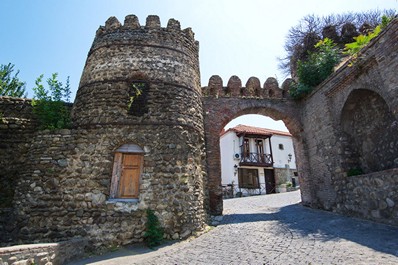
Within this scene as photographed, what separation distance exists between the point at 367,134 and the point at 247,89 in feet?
15.1

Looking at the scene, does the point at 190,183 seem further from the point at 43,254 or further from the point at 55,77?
the point at 55,77

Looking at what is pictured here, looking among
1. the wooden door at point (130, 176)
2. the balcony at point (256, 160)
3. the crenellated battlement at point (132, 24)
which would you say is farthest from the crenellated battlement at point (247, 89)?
the balcony at point (256, 160)

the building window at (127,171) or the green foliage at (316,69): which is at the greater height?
the green foliage at (316,69)

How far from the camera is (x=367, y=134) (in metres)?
7.37

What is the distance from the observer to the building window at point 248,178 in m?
22.6

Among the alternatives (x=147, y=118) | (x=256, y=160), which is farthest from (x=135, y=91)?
(x=256, y=160)

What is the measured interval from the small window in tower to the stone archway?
112 inches

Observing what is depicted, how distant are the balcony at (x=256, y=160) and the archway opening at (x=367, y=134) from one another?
1543cm

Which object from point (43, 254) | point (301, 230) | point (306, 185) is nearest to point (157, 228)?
point (43, 254)

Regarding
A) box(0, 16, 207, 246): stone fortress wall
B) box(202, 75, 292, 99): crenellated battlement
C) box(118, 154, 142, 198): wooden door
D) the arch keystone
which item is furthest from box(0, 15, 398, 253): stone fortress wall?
the arch keystone

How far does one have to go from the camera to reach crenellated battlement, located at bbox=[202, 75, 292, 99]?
9.76 metres

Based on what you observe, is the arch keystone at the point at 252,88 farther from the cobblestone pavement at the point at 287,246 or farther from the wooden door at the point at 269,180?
the wooden door at the point at 269,180

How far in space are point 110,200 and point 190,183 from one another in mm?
2087

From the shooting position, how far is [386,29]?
5.73m
